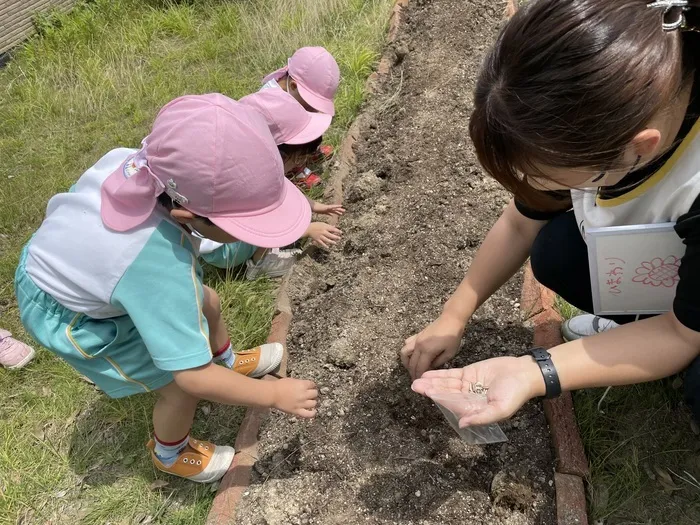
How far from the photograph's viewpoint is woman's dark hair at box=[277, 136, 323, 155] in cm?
248

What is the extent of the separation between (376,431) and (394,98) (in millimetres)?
2022

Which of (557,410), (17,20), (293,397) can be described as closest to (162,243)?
(293,397)

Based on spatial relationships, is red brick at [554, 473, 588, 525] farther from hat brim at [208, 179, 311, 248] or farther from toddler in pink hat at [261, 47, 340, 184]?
toddler in pink hat at [261, 47, 340, 184]

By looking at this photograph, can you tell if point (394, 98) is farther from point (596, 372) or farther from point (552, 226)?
point (596, 372)

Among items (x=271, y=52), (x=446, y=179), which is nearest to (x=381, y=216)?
(x=446, y=179)

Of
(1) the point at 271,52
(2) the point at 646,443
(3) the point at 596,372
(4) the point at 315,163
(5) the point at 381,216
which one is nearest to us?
(3) the point at 596,372

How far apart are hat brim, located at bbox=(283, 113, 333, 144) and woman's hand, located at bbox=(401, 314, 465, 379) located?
1224mm

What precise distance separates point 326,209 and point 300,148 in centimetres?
33

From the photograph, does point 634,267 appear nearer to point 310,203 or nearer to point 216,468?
point 216,468

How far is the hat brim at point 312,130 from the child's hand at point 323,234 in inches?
15.7

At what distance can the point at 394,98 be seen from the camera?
10.2 feet

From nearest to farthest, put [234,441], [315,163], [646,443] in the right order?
[646,443]
[234,441]
[315,163]

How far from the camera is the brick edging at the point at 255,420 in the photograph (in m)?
1.63

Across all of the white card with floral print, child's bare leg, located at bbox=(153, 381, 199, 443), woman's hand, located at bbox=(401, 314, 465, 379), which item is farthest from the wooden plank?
the white card with floral print
